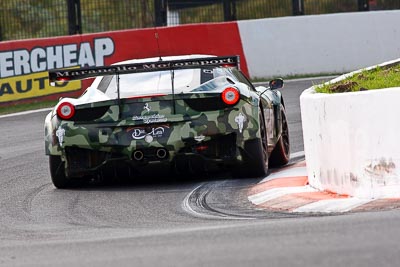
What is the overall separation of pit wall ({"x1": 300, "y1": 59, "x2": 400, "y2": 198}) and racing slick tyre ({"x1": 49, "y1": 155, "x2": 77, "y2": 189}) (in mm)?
2528

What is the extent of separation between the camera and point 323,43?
961 inches

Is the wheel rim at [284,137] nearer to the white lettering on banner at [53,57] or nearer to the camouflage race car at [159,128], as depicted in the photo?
the camouflage race car at [159,128]

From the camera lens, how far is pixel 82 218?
8.80 m

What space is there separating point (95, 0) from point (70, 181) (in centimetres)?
1537

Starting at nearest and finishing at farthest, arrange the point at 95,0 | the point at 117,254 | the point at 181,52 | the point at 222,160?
1. the point at 117,254
2. the point at 222,160
3. the point at 181,52
4. the point at 95,0

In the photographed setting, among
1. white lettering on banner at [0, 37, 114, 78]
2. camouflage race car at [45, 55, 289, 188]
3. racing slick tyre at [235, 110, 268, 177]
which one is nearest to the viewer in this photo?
camouflage race car at [45, 55, 289, 188]

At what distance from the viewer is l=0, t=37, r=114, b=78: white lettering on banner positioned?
2105 cm

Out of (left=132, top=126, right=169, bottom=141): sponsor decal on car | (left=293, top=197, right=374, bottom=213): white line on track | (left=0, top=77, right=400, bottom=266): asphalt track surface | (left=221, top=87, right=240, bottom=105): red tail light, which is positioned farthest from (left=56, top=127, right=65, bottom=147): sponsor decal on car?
(left=293, top=197, right=374, bottom=213): white line on track

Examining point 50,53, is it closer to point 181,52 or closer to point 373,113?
point 181,52

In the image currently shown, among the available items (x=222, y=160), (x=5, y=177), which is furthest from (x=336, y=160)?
(x=5, y=177)

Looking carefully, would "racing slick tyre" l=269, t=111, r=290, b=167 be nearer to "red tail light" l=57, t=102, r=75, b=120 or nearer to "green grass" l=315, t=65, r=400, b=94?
"green grass" l=315, t=65, r=400, b=94

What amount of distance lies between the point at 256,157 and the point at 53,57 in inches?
467

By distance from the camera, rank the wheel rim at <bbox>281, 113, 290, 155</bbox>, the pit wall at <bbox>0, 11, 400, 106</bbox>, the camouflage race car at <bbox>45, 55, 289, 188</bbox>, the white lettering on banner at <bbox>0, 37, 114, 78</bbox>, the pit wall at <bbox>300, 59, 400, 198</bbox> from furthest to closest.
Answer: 1. the pit wall at <bbox>0, 11, 400, 106</bbox>
2. the white lettering on banner at <bbox>0, 37, 114, 78</bbox>
3. the wheel rim at <bbox>281, 113, 290, 155</bbox>
4. the camouflage race car at <bbox>45, 55, 289, 188</bbox>
5. the pit wall at <bbox>300, 59, 400, 198</bbox>

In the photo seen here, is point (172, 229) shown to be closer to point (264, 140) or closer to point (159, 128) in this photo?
point (159, 128)
